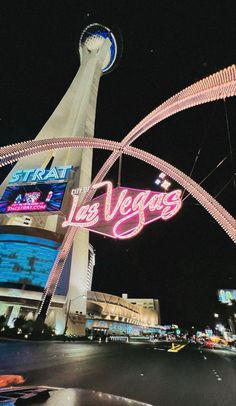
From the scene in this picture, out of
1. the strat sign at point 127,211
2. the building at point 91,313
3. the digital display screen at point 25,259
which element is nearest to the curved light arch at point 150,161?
the strat sign at point 127,211

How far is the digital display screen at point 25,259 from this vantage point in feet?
154

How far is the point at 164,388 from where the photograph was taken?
9438 millimetres

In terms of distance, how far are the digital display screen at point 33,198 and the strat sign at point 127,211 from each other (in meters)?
28.8

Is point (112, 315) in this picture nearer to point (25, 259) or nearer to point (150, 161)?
point (25, 259)

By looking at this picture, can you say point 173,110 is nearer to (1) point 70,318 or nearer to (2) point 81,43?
(1) point 70,318

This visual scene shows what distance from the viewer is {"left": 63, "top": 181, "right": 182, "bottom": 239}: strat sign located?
14.4m

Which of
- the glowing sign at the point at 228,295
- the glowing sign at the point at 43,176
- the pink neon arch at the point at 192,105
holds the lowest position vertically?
the pink neon arch at the point at 192,105

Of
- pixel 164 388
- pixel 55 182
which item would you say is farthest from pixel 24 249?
pixel 164 388

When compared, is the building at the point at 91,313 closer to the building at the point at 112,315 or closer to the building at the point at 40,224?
the building at the point at 112,315

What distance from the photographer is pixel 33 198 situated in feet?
150

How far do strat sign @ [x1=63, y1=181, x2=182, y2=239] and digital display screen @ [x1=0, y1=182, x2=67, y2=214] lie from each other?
28838mm

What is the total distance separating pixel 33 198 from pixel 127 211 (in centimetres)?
3418

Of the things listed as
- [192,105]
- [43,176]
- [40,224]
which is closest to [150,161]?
[192,105]

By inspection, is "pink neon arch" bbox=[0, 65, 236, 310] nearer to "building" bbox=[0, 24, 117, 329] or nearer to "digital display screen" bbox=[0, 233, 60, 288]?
"building" bbox=[0, 24, 117, 329]
